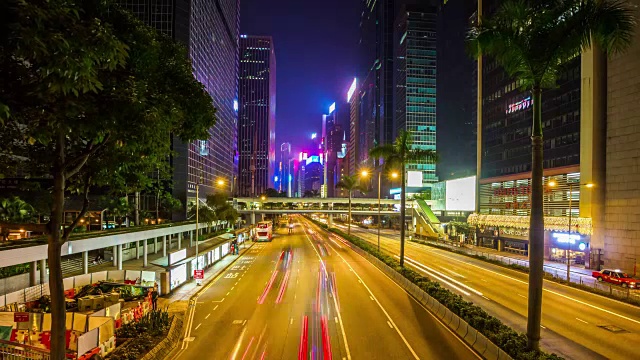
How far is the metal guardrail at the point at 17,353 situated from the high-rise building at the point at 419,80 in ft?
391

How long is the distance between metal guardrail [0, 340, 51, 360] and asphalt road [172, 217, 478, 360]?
4776 millimetres

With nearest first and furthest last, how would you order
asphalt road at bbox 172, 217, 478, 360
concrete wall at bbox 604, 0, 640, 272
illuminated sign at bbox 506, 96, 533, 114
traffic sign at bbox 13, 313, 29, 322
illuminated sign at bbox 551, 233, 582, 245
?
traffic sign at bbox 13, 313, 29, 322 < asphalt road at bbox 172, 217, 478, 360 < concrete wall at bbox 604, 0, 640, 272 < illuminated sign at bbox 551, 233, 582, 245 < illuminated sign at bbox 506, 96, 533, 114

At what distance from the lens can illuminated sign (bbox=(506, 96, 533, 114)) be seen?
60.2m

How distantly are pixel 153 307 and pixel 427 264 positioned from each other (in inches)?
1218

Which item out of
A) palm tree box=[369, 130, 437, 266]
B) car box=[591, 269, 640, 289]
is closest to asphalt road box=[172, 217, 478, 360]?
palm tree box=[369, 130, 437, 266]

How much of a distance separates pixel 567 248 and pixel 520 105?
2626 centimetres

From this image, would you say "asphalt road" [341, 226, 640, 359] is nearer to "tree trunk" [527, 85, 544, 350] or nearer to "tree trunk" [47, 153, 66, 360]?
"tree trunk" [527, 85, 544, 350]

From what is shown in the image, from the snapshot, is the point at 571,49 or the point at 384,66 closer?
the point at 571,49

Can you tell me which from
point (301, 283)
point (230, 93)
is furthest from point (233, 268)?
point (230, 93)

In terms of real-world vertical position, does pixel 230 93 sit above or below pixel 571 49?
above

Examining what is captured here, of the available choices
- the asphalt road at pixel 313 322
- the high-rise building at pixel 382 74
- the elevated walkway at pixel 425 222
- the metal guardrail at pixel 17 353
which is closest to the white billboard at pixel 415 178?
the elevated walkway at pixel 425 222

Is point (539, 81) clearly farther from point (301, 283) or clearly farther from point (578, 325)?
point (301, 283)

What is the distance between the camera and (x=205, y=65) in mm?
95688

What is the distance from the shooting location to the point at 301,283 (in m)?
31.7
